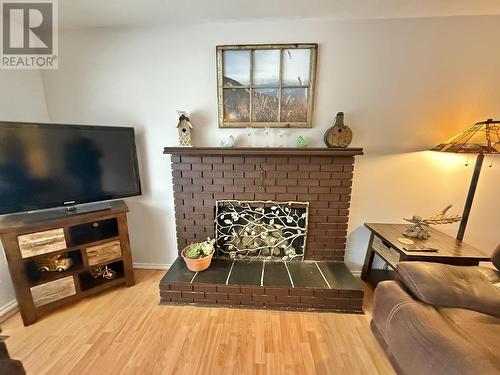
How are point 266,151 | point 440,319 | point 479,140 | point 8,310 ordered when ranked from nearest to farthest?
point 440,319
point 479,140
point 8,310
point 266,151

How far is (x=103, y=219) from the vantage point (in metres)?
1.62

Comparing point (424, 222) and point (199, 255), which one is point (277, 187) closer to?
point (199, 255)

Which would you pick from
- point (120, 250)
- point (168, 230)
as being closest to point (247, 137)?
point (168, 230)

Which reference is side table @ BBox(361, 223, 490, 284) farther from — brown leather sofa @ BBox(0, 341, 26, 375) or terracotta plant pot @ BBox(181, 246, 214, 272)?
brown leather sofa @ BBox(0, 341, 26, 375)

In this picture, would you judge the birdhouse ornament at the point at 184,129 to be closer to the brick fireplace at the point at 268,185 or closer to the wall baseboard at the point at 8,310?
the brick fireplace at the point at 268,185

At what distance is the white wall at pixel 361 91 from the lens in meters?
1.59

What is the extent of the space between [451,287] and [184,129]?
202cm

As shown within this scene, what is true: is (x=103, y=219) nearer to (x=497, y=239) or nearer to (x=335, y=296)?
(x=335, y=296)

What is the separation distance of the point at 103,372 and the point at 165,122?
179cm

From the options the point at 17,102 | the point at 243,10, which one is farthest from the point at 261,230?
the point at 17,102

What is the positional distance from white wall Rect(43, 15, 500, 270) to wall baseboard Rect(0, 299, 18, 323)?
1315 millimetres

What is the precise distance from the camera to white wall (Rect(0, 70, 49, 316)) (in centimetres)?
152

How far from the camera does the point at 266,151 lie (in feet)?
5.40

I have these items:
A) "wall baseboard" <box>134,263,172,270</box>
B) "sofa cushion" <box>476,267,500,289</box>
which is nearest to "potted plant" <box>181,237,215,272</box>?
"wall baseboard" <box>134,263,172,270</box>
